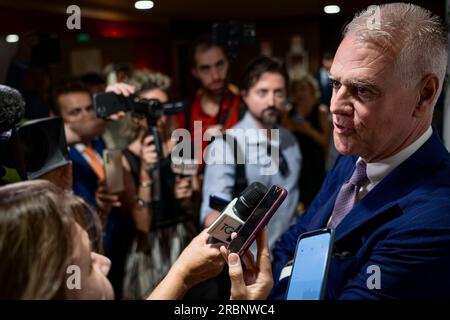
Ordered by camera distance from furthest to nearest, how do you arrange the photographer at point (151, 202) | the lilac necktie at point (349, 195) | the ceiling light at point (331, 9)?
1. the photographer at point (151, 202)
2. the ceiling light at point (331, 9)
3. the lilac necktie at point (349, 195)

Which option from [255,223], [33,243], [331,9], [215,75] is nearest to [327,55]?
[331,9]

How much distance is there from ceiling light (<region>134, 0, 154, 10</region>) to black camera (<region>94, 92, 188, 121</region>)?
23cm

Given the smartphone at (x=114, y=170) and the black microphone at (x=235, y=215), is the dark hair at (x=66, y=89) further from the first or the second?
the black microphone at (x=235, y=215)

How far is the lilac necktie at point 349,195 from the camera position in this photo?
1182 mm

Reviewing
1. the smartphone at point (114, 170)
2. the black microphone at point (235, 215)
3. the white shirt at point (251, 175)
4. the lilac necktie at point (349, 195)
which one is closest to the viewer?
the black microphone at point (235, 215)

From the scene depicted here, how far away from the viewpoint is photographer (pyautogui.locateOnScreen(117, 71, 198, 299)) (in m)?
1.57

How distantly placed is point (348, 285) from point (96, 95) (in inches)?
32.3

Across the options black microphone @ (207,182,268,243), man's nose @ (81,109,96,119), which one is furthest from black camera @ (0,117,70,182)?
black microphone @ (207,182,268,243)

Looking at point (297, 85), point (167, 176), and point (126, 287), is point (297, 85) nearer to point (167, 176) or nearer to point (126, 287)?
point (167, 176)

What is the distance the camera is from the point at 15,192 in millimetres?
855

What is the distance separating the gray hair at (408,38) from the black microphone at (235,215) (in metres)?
0.34

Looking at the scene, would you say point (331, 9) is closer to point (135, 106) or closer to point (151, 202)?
point (135, 106)

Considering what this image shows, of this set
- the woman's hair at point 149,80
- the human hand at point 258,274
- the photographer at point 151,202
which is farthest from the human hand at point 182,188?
the human hand at point 258,274

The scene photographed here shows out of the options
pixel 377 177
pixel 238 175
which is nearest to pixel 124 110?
pixel 238 175
